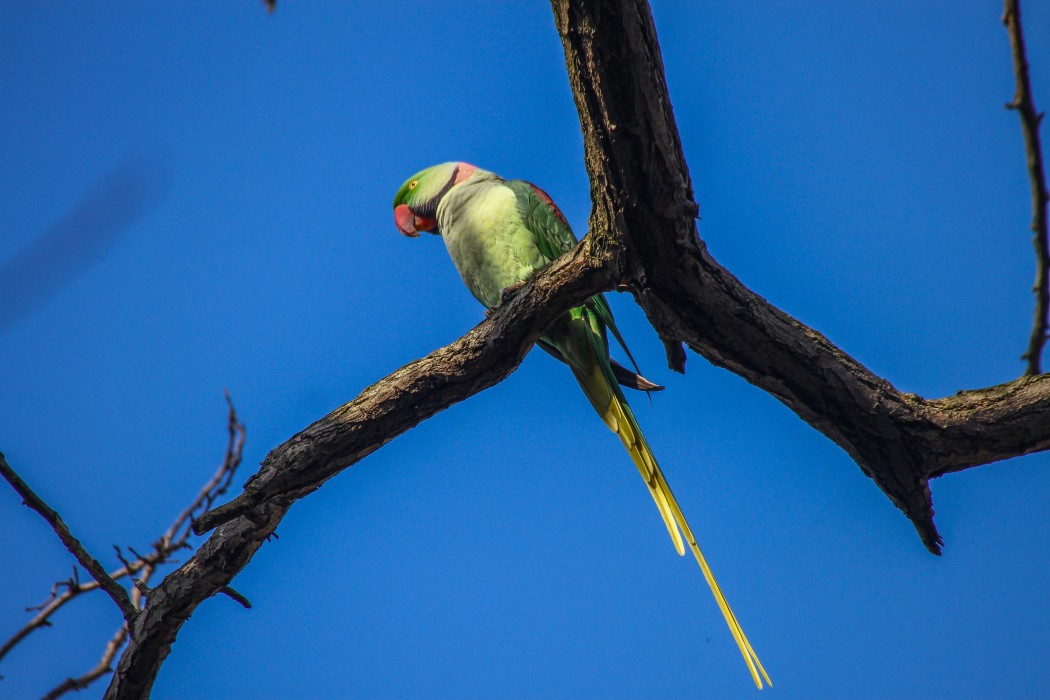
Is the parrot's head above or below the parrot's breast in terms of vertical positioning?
above

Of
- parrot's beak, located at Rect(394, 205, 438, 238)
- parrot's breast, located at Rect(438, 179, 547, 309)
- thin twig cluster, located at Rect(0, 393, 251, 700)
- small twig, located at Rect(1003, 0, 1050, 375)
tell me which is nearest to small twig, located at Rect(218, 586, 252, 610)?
thin twig cluster, located at Rect(0, 393, 251, 700)

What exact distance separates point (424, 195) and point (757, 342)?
328 cm

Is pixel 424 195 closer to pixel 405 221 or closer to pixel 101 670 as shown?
pixel 405 221

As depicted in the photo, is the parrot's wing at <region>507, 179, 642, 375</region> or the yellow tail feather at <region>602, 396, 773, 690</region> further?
the parrot's wing at <region>507, 179, 642, 375</region>

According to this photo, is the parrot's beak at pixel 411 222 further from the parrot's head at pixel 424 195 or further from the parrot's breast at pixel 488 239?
the parrot's breast at pixel 488 239

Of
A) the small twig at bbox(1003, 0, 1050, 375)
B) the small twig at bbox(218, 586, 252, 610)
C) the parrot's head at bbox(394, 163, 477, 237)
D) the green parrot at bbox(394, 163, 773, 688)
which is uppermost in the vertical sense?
the parrot's head at bbox(394, 163, 477, 237)

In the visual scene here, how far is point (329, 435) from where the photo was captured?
2840 mm

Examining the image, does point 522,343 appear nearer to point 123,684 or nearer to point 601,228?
point 601,228

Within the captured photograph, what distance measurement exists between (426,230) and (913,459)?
373 cm

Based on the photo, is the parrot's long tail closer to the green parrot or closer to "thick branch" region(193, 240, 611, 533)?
the green parrot

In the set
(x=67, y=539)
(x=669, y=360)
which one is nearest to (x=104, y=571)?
(x=67, y=539)

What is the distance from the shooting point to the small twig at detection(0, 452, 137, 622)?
100 inches

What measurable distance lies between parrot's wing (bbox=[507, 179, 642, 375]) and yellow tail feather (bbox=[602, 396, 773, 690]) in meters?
0.44

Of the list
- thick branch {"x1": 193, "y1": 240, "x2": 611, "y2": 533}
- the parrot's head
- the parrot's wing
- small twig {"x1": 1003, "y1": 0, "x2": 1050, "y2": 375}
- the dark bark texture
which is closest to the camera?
small twig {"x1": 1003, "y1": 0, "x2": 1050, "y2": 375}
